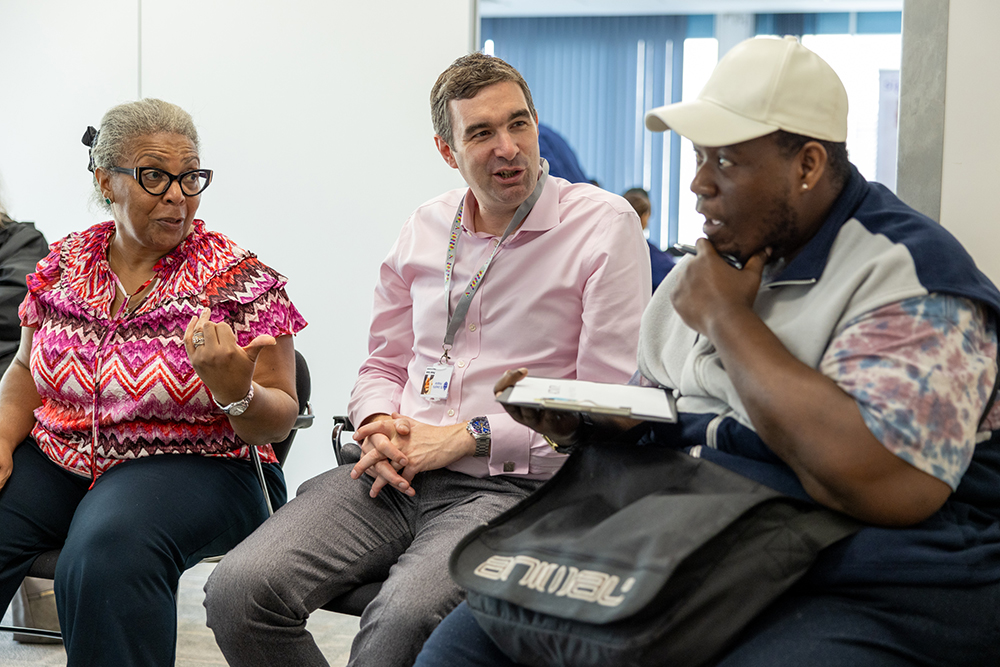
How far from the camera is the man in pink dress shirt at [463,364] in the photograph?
173 cm

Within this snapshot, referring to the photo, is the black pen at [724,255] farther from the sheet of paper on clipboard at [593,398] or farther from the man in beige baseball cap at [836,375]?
the sheet of paper on clipboard at [593,398]

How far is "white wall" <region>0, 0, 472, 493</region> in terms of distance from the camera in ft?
12.4

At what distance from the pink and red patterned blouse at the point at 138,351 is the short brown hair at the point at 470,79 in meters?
0.60

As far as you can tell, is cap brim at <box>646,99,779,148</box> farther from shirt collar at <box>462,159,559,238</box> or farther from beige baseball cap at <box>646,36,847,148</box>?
shirt collar at <box>462,159,559,238</box>

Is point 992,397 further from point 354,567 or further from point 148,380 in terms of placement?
point 148,380

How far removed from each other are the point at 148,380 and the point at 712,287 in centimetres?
134

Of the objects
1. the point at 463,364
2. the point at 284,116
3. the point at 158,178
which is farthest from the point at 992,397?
the point at 284,116

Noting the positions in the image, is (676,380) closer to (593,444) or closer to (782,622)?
(593,444)

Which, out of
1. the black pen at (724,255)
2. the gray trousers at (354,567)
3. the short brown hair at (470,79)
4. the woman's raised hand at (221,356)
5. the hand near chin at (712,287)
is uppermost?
the short brown hair at (470,79)

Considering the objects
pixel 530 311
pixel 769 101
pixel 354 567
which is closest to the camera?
pixel 769 101

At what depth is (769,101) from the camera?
1.27m

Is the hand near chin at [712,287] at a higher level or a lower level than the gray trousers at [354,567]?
higher

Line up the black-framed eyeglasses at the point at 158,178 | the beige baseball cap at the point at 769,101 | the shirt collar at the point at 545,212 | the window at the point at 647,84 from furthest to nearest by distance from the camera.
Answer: the window at the point at 647,84 < the black-framed eyeglasses at the point at 158,178 < the shirt collar at the point at 545,212 < the beige baseball cap at the point at 769,101

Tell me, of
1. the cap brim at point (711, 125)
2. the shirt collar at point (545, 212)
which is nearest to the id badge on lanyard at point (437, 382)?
the shirt collar at point (545, 212)
